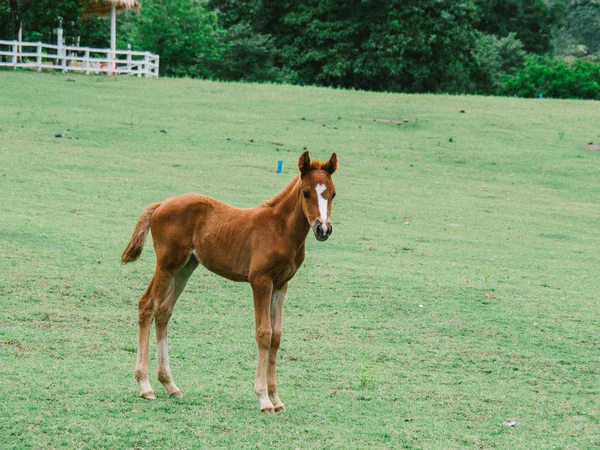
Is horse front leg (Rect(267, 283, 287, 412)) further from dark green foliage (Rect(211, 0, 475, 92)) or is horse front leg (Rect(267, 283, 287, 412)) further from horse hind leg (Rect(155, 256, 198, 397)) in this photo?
dark green foliage (Rect(211, 0, 475, 92))

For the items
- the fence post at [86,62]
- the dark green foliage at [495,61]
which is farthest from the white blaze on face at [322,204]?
the dark green foliage at [495,61]

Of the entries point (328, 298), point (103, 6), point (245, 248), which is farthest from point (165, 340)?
point (103, 6)

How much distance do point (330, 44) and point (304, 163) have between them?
39527mm

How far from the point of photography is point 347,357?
8180mm

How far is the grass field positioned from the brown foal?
404mm

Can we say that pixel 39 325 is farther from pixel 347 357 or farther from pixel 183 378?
pixel 347 357

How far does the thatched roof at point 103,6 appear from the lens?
36625 millimetres

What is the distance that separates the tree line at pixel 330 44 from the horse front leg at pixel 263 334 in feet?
116

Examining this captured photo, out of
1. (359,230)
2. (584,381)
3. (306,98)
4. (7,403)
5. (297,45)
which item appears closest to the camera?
(7,403)

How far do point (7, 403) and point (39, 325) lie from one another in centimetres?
220

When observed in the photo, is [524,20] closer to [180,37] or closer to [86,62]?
[180,37]

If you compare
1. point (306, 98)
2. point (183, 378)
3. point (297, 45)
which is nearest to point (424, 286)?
point (183, 378)

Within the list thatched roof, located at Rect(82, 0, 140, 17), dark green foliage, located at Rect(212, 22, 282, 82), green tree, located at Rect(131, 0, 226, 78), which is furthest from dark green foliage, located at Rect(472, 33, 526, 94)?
thatched roof, located at Rect(82, 0, 140, 17)

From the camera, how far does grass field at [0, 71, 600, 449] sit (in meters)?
6.33
